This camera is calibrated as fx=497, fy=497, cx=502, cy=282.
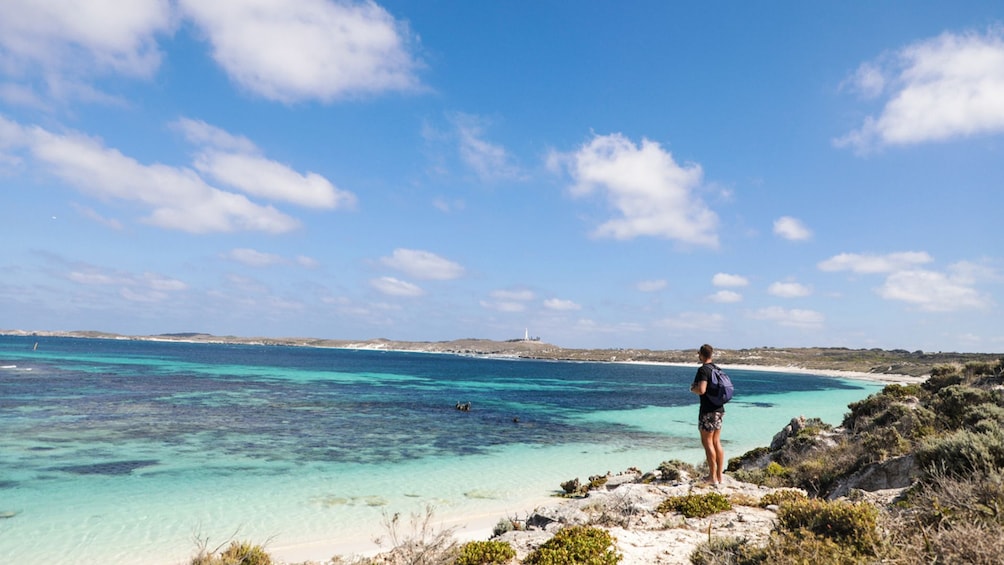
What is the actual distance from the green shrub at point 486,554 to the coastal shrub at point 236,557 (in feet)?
9.20

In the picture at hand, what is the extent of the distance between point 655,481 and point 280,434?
19.1 meters

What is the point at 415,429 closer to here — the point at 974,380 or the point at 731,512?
the point at 731,512

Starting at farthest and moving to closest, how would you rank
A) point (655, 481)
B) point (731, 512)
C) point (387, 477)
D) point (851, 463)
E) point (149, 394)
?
point (149, 394) < point (387, 477) < point (655, 481) < point (851, 463) < point (731, 512)

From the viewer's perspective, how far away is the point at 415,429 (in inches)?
1141

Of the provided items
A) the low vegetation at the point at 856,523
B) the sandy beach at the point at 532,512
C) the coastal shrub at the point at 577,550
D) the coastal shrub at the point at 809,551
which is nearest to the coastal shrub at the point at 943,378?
the low vegetation at the point at 856,523

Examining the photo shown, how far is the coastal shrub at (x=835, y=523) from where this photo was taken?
210 inches

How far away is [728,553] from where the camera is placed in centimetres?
589

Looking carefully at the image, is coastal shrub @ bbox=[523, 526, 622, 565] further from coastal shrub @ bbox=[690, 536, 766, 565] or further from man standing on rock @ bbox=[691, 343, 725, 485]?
man standing on rock @ bbox=[691, 343, 725, 485]

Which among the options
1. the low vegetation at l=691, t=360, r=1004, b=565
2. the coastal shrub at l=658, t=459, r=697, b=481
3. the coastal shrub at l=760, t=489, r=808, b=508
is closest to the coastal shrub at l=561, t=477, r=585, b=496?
the coastal shrub at l=658, t=459, r=697, b=481

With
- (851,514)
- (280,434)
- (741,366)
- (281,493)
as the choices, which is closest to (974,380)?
(851,514)

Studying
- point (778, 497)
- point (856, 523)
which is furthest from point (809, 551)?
point (778, 497)

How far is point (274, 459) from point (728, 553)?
61.9ft

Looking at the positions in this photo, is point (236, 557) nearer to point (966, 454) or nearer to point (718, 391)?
point (718, 391)

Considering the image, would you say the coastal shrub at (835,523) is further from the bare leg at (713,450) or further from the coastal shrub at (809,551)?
the bare leg at (713,450)
